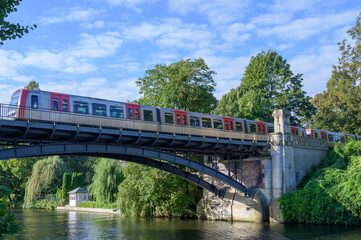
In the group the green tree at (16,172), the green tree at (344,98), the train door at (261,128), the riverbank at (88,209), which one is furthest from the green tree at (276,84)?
the green tree at (16,172)

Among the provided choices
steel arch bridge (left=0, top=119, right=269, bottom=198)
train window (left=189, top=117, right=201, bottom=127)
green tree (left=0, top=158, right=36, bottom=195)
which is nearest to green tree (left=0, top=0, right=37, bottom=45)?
steel arch bridge (left=0, top=119, right=269, bottom=198)

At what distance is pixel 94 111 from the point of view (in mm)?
25562

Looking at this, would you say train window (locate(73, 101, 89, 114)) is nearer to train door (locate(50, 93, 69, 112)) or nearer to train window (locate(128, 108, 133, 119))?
train door (locate(50, 93, 69, 112))

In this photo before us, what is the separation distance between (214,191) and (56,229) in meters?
14.3

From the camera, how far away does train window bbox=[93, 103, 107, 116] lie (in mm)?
25688

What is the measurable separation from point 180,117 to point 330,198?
13.2 meters

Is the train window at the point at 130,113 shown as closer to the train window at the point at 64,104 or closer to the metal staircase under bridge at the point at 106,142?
the metal staircase under bridge at the point at 106,142

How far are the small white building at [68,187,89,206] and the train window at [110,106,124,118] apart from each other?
38.9m

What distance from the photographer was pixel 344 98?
43.0 metres

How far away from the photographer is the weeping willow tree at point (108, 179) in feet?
160

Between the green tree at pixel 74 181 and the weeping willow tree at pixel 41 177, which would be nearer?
the weeping willow tree at pixel 41 177

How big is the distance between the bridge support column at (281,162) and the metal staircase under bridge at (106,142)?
119 cm

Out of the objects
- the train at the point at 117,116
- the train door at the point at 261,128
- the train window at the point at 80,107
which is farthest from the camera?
the train door at the point at 261,128

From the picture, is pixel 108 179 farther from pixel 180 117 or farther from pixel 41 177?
pixel 180 117
